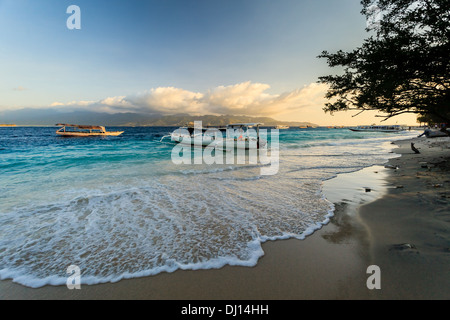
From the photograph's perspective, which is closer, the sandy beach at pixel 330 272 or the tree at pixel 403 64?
the sandy beach at pixel 330 272

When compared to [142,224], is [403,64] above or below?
above

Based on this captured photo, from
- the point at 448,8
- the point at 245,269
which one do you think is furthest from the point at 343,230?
the point at 448,8

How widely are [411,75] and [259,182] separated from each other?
7.48 metres

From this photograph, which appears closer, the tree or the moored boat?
the tree

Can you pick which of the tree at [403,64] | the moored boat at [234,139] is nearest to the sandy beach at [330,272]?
the tree at [403,64]

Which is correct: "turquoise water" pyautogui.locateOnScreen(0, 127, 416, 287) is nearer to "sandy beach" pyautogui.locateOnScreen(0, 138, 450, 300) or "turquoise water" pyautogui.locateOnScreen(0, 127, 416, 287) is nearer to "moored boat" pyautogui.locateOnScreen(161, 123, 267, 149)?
"sandy beach" pyautogui.locateOnScreen(0, 138, 450, 300)

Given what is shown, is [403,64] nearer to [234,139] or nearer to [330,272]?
[330,272]

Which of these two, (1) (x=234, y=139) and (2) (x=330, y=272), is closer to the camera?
(2) (x=330, y=272)

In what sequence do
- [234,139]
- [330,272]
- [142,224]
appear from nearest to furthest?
[330,272]
[142,224]
[234,139]

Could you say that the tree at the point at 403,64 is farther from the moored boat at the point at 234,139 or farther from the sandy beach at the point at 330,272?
the moored boat at the point at 234,139

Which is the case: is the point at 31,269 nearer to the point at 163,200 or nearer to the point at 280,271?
the point at 163,200

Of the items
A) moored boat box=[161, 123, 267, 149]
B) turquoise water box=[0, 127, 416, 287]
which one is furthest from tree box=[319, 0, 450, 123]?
moored boat box=[161, 123, 267, 149]

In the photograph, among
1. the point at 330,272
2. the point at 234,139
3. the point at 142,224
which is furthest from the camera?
the point at 234,139

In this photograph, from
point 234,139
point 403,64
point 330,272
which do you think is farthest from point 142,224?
point 234,139
